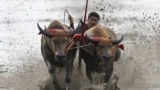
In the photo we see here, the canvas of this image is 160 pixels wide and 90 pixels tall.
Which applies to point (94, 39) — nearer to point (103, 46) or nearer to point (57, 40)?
point (103, 46)

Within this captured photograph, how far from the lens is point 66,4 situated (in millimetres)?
20594

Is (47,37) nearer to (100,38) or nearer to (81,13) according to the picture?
(100,38)

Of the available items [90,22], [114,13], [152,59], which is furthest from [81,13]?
[90,22]

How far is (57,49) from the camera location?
10203mm

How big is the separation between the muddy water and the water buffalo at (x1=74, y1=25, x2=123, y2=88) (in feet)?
3.84

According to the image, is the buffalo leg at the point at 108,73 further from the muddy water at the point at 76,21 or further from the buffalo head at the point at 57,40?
the buffalo head at the point at 57,40

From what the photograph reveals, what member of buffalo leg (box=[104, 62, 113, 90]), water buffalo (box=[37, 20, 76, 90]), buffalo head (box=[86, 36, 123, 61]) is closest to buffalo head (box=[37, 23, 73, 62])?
water buffalo (box=[37, 20, 76, 90])

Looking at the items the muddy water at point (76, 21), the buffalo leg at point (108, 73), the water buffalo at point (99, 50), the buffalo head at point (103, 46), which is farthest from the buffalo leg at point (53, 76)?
the buffalo head at point (103, 46)

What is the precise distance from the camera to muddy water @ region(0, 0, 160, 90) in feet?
41.8

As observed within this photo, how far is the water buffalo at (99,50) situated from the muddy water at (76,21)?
117 cm

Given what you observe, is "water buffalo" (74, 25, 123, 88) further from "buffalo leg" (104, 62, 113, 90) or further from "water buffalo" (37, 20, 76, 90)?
"water buffalo" (37, 20, 76, 90)

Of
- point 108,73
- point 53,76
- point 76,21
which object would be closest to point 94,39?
point 108,73

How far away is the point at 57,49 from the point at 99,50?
3.01 feet

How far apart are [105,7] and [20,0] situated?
4.29m
